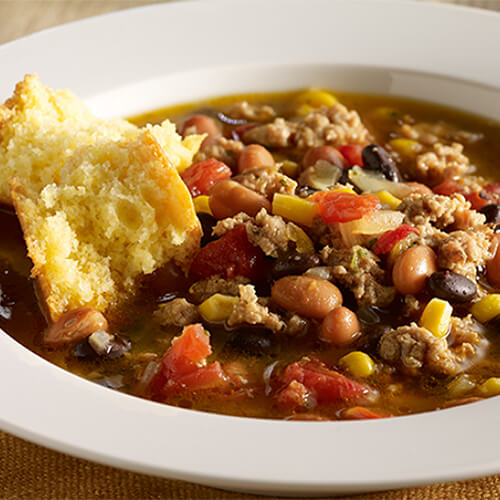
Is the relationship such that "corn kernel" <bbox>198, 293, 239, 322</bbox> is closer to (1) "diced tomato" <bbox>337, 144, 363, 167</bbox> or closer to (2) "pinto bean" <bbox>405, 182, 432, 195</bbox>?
(2) "pinto bean" <bbox>405, 182, 432, 195</bbox>

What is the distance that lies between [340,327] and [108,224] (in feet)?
4.70

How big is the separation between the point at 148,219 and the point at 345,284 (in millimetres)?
1156

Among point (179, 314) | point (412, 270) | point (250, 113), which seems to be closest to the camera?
point (412, 270)


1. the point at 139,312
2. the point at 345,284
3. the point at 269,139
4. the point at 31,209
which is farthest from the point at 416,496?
the point at 269,139

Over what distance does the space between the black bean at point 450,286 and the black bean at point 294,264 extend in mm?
616

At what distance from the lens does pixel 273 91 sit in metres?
6.63

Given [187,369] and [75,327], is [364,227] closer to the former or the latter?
[187,369]

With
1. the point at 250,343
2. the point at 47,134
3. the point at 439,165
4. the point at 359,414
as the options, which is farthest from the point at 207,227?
the point at 439,165

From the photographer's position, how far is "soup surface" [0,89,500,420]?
3.86 meters

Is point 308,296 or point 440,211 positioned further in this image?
point 440,211

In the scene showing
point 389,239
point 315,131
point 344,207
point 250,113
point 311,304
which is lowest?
point 250,113

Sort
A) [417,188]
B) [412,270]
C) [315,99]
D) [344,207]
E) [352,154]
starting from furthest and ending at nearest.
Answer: [315,99]
[352,154]
[417,188]
[344,207]
[412,270]

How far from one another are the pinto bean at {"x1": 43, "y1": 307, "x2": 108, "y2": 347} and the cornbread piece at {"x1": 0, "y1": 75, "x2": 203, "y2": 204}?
97 centimetres

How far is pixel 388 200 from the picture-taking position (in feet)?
15.7
